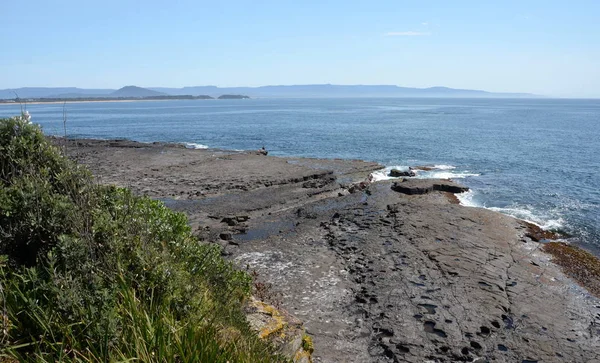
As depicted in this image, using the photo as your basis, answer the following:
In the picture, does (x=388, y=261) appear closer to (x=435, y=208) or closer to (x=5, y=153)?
(x=435, y=208)

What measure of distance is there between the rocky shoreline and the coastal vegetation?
817 millimetres

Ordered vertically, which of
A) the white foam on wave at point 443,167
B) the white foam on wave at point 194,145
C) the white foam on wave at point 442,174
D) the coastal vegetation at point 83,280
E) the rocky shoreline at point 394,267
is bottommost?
the rocky shoreline at point 394,267

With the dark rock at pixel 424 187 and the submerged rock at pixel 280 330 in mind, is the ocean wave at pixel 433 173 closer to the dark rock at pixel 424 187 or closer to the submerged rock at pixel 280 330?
the dark rock at pixel 424 187

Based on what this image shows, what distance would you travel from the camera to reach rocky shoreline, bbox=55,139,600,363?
14.5 metres

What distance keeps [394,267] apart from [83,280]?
52.0 feet

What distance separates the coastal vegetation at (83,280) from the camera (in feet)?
19.4

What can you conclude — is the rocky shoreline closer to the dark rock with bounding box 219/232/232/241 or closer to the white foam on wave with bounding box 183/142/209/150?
the dark rock with bounding box 219/232/232/241

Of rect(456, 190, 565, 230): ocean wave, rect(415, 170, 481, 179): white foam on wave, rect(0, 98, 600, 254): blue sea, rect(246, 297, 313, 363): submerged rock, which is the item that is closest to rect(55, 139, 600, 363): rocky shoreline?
rect(456, 190, 565, 230): ocean wave

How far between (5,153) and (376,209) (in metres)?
24.4

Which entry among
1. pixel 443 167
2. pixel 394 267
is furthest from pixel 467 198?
pixel 394 267

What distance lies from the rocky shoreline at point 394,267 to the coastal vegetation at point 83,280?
817 millimetres

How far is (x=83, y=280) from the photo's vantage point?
6430 mm

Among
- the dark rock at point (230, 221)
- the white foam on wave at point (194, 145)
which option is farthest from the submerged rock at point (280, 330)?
the white foam on wave at point (194, 145)

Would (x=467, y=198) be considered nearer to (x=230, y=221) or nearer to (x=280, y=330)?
(x=230, y=221)
